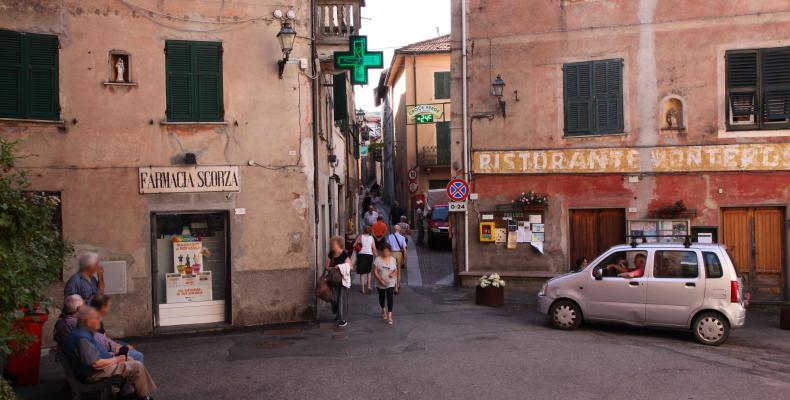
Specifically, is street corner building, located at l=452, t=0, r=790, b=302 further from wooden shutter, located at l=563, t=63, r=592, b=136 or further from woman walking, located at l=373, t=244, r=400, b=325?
woman walking, located at l=373, t=244, r=400, b=325

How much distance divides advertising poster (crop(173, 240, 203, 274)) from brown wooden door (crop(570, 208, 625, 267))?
29.5ft

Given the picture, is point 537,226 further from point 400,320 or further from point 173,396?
point 173,396

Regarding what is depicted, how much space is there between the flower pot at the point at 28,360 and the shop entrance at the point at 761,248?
554 inches

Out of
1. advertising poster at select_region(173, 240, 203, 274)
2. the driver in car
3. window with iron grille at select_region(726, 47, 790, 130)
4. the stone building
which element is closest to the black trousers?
advertising poster at select_region(173, 240, 203, 274)

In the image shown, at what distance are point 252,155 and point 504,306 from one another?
6.62m

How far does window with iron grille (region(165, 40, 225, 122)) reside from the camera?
13.4 metres

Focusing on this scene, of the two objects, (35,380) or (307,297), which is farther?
(307,297)

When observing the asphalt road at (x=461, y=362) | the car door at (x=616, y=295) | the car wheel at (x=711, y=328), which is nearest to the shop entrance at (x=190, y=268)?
the asphalt road at (x=461, y=362)

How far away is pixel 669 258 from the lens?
11984 millimetres

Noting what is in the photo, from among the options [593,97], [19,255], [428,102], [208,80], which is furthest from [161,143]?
[428,102]

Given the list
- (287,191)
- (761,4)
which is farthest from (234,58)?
(761,4)

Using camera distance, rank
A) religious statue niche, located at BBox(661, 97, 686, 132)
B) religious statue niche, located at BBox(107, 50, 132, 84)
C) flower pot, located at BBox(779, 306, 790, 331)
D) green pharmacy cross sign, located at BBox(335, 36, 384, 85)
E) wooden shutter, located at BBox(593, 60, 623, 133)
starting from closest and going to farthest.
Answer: religious statue niche, located at BBox(107, 50, 132, 84) < flower pot, located at BBox(779, 306, 790, 331) < green pharmacy cross sign, located at BBox(335, 36, 384, 85) < religious statue niche, located at BBox(661, 97, 686, 132) < wooden shutter, located at BBox(593, 60, 623, 133)

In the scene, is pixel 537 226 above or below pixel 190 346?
above

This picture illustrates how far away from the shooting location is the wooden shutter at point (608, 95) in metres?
16.8
